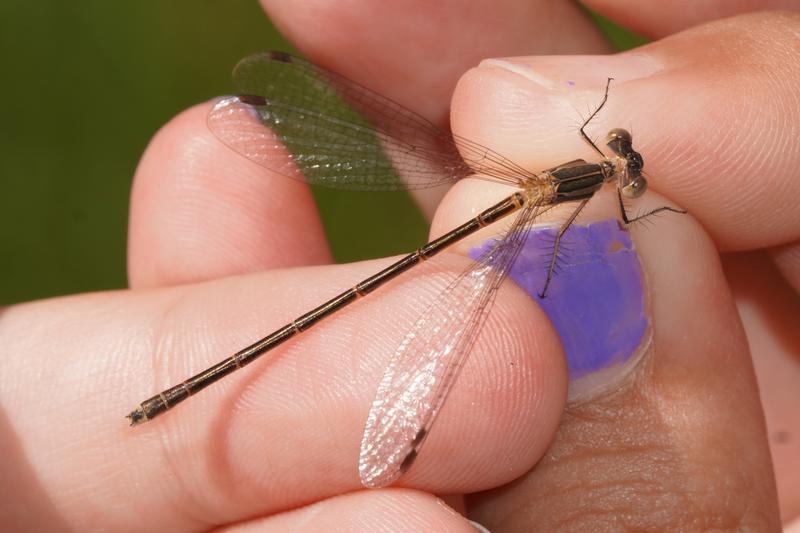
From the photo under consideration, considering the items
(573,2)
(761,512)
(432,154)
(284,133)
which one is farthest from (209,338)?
(573,2)

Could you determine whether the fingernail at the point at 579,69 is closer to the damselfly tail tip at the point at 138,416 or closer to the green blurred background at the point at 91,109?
the damselfly tail tip at the point at 138,416

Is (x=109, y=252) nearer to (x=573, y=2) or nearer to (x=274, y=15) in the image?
(x=274, y=15)

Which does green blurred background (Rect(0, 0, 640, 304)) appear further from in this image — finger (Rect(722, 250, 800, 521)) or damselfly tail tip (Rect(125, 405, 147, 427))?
damselfly tail tip (Rect(125, 405, 147, 427))

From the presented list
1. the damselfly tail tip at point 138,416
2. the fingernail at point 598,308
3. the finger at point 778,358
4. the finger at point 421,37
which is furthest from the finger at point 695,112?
the damselfly tail tip at point 138,416

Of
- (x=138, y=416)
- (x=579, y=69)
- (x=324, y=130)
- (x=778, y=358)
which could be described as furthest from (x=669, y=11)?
(x=138, y=416)

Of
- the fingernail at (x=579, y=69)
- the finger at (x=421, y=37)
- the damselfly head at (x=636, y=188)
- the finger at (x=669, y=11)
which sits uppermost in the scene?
the finger at (x=421, y=37)

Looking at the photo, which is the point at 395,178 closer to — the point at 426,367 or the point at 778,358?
the point at 426,367

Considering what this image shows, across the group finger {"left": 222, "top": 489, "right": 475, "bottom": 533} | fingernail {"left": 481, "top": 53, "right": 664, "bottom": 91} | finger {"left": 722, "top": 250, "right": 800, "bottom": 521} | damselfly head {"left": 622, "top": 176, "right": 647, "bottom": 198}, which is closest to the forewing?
finger {"left": 222, "top": 489, "right": 475, "bottom": 533}
